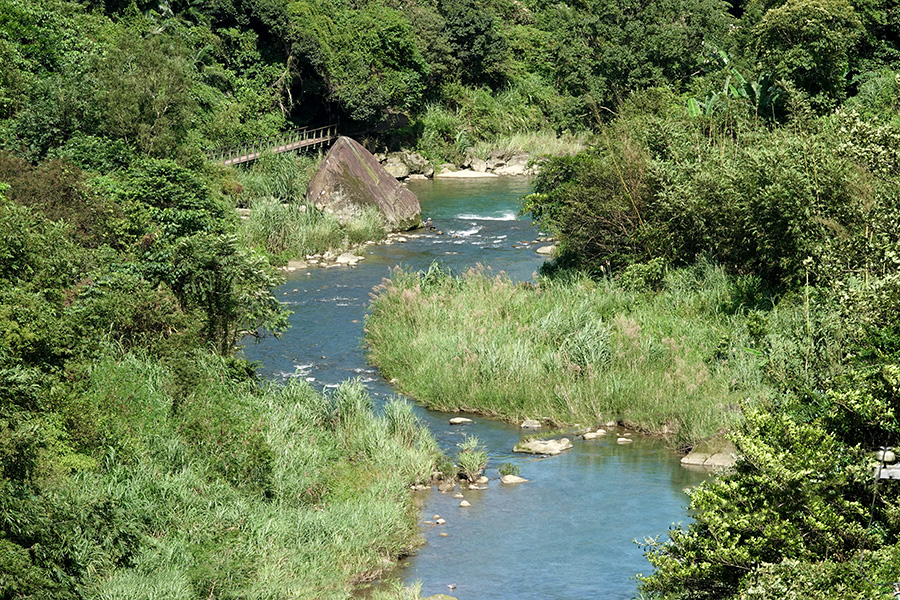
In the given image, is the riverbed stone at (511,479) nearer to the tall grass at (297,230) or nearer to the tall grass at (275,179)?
the tall grass at (297,230)

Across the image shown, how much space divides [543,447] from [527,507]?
2636 millimetres

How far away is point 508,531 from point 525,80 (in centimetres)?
5241

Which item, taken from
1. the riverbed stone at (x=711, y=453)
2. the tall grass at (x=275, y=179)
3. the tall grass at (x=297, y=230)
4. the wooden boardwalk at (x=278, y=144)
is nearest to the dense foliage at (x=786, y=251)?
the riverbed stone at (x=711, y=453)

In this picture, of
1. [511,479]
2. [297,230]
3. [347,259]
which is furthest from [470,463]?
[297,230]

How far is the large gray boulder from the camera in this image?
40.3 m

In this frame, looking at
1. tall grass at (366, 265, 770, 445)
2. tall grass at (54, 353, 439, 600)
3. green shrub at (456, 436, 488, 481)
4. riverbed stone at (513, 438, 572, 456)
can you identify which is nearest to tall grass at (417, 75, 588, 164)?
tall grass at (366, 265, 770, 445)

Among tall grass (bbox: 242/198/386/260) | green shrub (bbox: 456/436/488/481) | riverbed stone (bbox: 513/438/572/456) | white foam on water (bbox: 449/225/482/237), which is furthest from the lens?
white foam on water (bbox: 449/225/482/237)

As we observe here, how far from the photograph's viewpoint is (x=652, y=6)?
55000 mm

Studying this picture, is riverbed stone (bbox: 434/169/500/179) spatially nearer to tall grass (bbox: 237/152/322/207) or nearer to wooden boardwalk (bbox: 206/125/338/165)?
wooden boardwalk (bbox: 206/125/338/165)

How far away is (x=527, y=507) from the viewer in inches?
677

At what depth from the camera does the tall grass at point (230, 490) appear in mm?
13117

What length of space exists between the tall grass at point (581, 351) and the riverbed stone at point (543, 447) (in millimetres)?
1250

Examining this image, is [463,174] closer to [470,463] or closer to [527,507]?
[470,463]

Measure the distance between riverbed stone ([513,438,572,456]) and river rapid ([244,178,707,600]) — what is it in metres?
0.19
